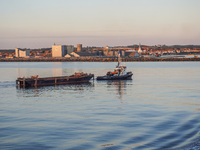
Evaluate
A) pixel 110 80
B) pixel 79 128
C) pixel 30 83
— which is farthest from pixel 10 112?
pixel 110 80

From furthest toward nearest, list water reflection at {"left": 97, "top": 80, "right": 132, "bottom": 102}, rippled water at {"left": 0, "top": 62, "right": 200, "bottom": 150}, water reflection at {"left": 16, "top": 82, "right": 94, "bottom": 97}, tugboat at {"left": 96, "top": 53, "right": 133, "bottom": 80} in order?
tugboat at {"left": 96, "top": 53, "right": 133, "bottom": 80}
water reflection at {"left": 16, "top": 82, "right": 94, "bottom": 97}
water reflection at {"left": 97, "top": 80, "right": 132, "bottom": 102}
rippled water at {"left": 0, "top": 62, "right": 200, "bottom": 150}

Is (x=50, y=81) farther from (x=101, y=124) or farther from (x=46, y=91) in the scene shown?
(x=101, y=124)

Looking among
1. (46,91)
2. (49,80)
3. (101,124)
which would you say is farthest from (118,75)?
(101,124)

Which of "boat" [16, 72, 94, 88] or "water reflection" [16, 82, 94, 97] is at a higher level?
"boat" [16, 72, 94, 88]

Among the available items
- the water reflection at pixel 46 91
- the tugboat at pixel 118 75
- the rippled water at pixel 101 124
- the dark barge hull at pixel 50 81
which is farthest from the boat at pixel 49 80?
the rippled water at pixel 101 124

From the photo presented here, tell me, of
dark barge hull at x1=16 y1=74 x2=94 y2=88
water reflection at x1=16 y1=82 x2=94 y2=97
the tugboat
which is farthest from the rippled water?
the tugboat

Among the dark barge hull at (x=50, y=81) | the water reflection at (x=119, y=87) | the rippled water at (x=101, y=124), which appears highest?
the dark barge hull at (x=50, y=81)

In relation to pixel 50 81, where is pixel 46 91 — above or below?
below

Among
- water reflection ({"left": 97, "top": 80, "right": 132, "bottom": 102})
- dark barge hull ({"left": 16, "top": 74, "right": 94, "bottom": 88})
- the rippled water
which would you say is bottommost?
the rippled water

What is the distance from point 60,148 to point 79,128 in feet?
16.8

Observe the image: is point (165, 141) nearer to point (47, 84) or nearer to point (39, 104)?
point (39, 104)

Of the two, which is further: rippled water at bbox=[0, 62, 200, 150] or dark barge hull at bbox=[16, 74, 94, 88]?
dark barge hull at bbox=[16, 74, 94, 88]

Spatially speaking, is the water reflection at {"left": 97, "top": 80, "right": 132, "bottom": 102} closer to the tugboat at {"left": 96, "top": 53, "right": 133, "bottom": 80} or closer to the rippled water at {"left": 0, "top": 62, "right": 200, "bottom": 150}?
the tugboat at {"left": 96, "top": 53, "right": 133, "bottom": 80}

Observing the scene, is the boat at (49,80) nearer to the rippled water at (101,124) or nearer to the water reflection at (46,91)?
the water reflection at (46,91)
